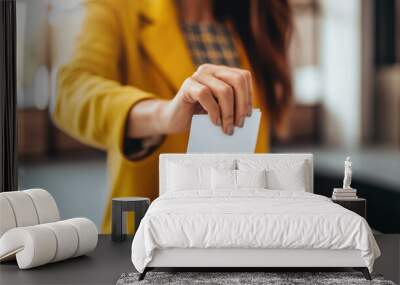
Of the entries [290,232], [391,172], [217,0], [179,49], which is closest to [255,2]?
[217,0]

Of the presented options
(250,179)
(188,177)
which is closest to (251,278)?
(250,179)

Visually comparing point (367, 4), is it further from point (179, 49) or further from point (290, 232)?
point (290, 232)

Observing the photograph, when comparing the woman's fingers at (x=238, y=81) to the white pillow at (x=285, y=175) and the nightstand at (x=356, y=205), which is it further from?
the nightstand at (x=356, y=205)

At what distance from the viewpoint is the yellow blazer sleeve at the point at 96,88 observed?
6.66m

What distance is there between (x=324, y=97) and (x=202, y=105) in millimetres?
1227

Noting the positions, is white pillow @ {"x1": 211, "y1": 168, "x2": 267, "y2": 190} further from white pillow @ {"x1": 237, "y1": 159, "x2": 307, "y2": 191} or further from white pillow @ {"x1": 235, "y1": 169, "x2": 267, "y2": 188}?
white pillow @ {"x1": 237, "y1": 159, "x2": 307, "y2": 191}

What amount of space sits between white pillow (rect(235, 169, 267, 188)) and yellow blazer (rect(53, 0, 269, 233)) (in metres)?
0.69

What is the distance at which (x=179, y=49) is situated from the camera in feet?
21.7

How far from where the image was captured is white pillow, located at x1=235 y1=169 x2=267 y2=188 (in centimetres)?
591

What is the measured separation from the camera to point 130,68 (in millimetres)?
6676

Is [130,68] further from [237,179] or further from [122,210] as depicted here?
[237,179]

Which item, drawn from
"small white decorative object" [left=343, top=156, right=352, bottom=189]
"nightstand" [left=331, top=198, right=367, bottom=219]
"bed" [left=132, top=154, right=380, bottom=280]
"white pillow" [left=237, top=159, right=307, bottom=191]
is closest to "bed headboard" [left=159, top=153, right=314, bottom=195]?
"white pillow" [left=237, top=159, right=307, bottom=191]

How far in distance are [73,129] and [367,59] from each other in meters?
2.99

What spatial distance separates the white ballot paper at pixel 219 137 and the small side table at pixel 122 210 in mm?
791
